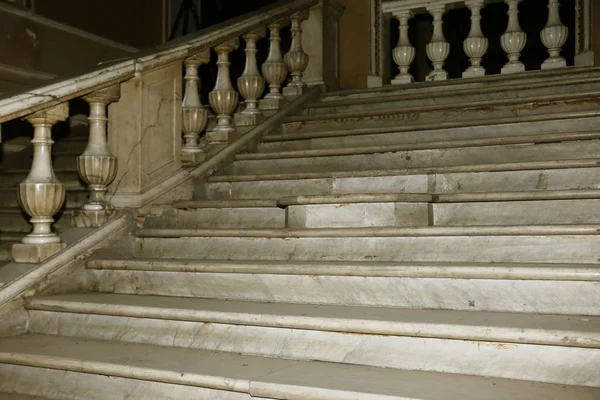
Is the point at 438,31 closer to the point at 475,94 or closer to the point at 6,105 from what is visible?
the point at 475,94

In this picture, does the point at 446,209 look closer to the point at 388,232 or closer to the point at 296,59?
the point at 388,232

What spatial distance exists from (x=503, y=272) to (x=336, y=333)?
61 cm

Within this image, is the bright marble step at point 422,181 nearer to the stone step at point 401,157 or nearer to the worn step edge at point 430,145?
the stone step at point 401,157

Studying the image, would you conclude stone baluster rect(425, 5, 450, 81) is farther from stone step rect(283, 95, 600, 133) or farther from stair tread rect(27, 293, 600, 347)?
stair tread rect(27, 293, 600, 347)

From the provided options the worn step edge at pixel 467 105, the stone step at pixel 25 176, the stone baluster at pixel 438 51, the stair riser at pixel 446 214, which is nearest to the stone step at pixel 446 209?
the stair riser at pixel 446 214

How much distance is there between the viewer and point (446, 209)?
2.66 metres

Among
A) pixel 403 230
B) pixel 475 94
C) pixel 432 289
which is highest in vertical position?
pixel 475 94

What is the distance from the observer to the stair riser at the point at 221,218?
2.98m

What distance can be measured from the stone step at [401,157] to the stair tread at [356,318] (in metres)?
1.17

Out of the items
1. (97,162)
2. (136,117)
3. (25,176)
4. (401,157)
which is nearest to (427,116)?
(401,157)

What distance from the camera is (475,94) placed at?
381cm

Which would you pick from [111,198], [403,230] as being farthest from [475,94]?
[111,198]

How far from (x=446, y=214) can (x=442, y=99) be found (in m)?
1.45

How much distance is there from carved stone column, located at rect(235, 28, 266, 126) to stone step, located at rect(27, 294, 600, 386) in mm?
1768
